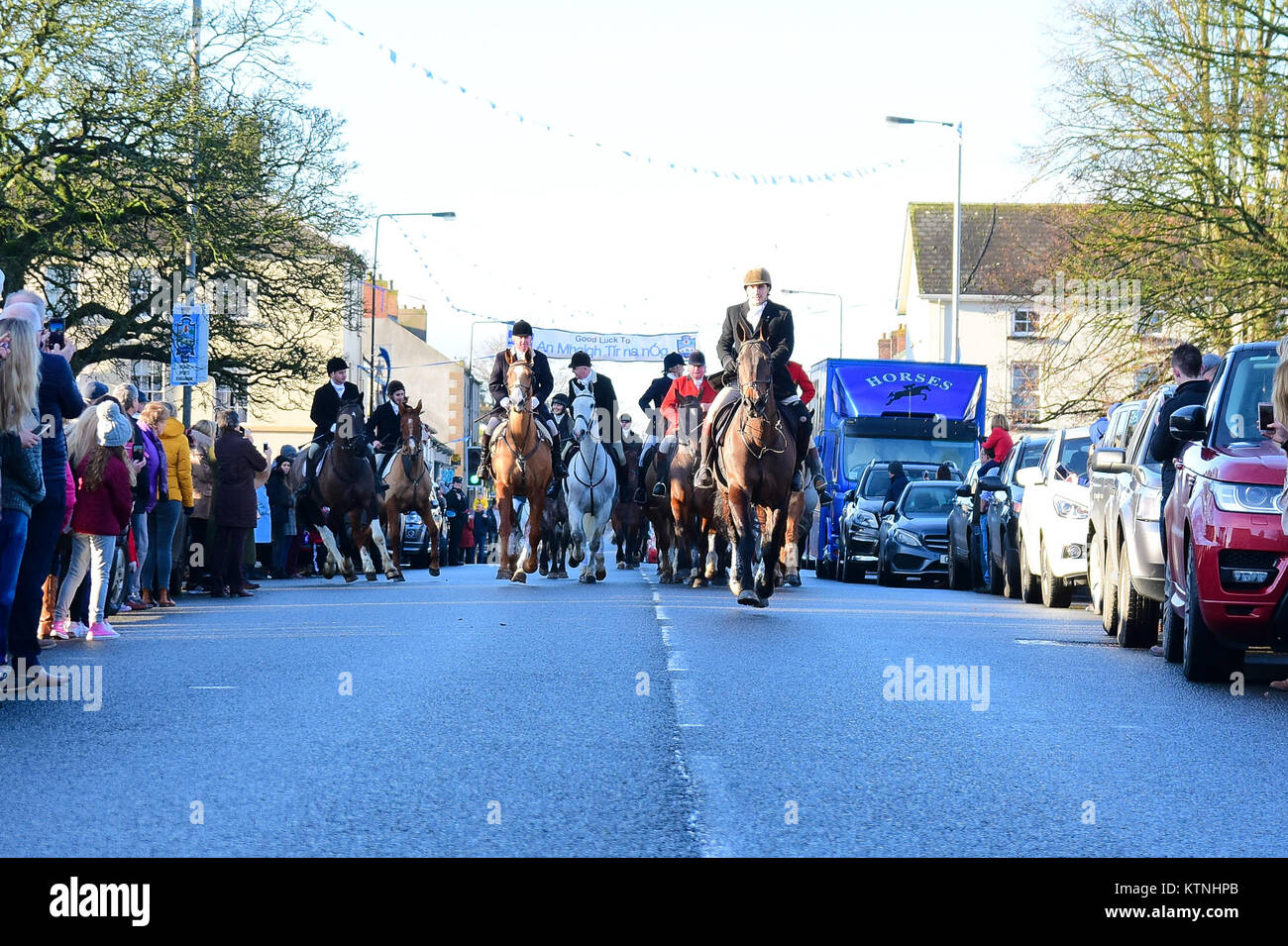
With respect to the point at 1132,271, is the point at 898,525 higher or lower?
lower

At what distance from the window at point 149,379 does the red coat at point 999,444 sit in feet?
83.4

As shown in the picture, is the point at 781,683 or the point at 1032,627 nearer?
the point at 781,683

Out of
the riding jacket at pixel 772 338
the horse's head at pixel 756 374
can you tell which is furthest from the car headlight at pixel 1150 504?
the riding jacket at pixel 772 338

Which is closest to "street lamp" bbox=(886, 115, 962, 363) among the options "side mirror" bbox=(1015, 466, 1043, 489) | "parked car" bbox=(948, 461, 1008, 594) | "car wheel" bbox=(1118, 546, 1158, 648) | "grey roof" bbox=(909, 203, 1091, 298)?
"grey roof" bbox=(909, 203, 1091, 298)

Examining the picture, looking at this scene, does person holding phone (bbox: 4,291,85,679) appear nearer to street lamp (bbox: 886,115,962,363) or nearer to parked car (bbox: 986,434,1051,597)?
parked car (bbox: 986,434,1051,597)

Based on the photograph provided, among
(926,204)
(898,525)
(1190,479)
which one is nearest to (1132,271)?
(898,525)

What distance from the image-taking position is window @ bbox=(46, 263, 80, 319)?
33438 mm

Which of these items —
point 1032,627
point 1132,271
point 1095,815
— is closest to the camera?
point 1095,815

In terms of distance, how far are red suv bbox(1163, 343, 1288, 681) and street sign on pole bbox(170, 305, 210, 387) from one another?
17.0 m

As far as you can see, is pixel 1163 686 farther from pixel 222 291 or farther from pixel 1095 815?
pixel 222 291

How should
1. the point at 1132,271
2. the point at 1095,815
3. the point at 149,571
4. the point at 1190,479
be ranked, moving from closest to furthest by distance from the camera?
1. the point at 1095,815
2. the point at 1190,479
3. the point at 149,571
4. the point at 1132,271

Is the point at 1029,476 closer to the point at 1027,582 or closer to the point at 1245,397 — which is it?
the point at 1027,582

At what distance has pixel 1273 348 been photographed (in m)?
12.0

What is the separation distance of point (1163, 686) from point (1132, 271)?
67.2 ft
